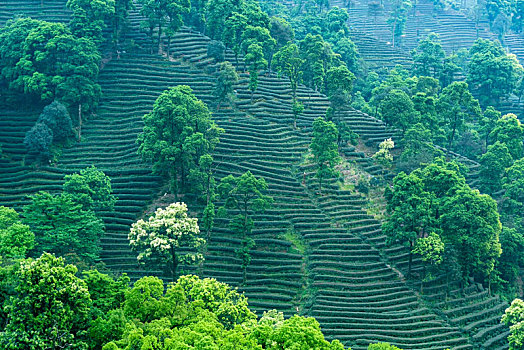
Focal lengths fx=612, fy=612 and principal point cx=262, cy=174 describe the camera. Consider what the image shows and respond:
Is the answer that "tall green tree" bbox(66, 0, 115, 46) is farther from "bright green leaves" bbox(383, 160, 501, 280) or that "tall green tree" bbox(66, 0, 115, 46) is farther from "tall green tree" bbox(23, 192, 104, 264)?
"bright green leaves" bbox(383, 160, 501, 280)

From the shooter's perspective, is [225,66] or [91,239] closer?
[91,239]

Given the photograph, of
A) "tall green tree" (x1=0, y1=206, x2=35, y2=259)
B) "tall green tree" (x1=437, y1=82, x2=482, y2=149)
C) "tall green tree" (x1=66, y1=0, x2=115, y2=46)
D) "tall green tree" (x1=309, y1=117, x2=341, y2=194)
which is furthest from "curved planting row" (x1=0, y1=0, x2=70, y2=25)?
"tall green tree" (x1=437, y1=82, x2=482, y2=149)

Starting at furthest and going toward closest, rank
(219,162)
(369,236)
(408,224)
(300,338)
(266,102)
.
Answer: (266,102) → (219,162) → (369,236) → (408,224) → (300,338)

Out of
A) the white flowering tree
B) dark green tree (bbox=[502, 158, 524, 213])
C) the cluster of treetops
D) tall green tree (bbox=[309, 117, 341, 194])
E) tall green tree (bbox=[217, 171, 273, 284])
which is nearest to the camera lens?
the cluster of treetops

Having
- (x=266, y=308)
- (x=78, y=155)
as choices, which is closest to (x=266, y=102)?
(x=78, y=155)

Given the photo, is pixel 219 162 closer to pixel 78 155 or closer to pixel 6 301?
pixel 78 155

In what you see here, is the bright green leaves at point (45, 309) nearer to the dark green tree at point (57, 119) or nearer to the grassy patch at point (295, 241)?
the grassy patch at point (295, 241)

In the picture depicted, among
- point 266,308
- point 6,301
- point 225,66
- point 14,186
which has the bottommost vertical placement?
point 266,308
